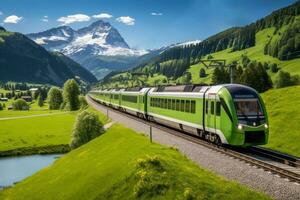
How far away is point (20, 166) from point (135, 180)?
53557mm

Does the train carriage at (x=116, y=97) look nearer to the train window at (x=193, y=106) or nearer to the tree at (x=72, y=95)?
the train window at (x=193, y=106)

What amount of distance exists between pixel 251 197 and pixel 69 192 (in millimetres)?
13888

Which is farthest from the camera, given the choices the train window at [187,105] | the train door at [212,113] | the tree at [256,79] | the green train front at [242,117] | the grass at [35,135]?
the tree at [256,79]

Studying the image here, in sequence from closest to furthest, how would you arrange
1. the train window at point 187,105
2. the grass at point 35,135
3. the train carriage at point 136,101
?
the train window at point 187,105
the train carriage at point 136,101
the grass at point 35,135

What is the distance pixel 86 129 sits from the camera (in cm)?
6881

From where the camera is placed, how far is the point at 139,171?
73.4ft

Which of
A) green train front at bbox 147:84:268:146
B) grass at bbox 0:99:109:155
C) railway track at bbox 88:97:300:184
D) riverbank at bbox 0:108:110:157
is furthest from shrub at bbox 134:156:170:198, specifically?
grass at bbox 0:99:109:155

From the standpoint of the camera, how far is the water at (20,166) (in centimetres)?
6277

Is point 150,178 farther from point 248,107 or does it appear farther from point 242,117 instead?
point 248,107

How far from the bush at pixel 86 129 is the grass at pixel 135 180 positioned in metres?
30.8

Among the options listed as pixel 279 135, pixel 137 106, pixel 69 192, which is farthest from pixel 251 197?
pixel 137 106

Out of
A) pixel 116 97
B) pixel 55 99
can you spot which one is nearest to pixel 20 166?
pixel 116 97

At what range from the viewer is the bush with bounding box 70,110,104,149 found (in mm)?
67312

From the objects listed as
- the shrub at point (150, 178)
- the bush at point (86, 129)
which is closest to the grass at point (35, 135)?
the bush at point (86, 129)
